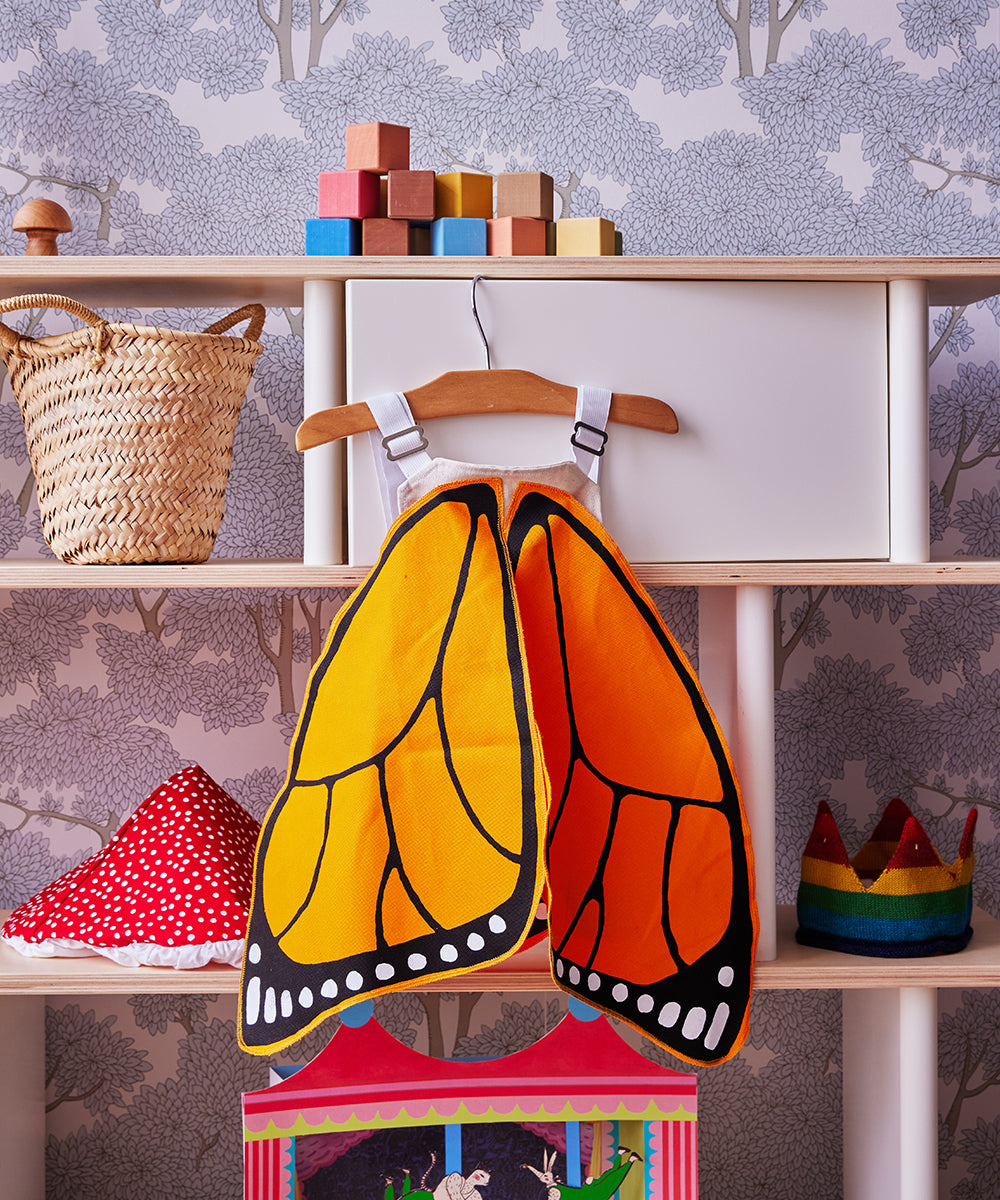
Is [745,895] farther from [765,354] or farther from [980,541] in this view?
[980,541]

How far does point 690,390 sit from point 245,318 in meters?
0.46

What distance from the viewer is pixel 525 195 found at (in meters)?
1.02

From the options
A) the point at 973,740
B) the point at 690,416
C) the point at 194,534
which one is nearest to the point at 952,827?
the point at 973,740

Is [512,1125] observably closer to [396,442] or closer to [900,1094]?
[900,1094]

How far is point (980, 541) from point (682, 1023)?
74 cm

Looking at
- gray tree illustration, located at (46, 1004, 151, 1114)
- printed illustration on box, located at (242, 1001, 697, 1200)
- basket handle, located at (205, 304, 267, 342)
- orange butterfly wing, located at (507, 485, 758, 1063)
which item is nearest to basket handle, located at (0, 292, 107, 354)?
basket handle, located at (205, 304, 267, 342)

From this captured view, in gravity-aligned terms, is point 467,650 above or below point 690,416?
below

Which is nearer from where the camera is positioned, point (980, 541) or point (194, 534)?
point (194, 534)

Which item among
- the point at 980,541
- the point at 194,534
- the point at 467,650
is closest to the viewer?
the point at 467,650

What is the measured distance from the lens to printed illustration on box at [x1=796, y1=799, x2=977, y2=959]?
1.07 meters

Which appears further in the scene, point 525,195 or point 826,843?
point 826,843

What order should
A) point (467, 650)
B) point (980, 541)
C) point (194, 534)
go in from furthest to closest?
1. point (980, 541)
2. point (194, 534)
3. point (467, 650)

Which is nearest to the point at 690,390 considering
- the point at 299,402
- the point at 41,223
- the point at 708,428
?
the point at 708,428

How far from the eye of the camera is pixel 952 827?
1.37m
